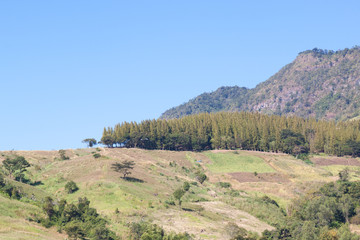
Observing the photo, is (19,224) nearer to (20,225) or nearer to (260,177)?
(20,225)

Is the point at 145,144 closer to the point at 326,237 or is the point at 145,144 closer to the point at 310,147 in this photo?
the point at 310,147

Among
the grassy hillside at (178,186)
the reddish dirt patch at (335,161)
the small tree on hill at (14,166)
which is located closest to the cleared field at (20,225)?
the grassy hillside at (178,186)

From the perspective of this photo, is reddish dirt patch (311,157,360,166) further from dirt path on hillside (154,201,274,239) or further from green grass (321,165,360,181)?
dirt path on hillside (154,201,274,239)

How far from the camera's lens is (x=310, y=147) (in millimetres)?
175500

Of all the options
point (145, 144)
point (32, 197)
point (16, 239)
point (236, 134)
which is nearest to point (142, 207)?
point (32, 197)

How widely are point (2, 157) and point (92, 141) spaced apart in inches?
2040

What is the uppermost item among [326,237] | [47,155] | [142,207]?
[47,155]

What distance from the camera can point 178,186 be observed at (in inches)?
4144

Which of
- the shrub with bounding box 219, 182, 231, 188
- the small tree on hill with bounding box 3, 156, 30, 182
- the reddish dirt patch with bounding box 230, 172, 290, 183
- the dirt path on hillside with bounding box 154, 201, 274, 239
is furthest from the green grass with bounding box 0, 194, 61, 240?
→ the reddish dirt patch with bounding box 230, 172, 290, 183

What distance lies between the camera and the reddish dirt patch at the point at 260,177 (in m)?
130

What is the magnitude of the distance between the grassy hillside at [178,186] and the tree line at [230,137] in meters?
8.85

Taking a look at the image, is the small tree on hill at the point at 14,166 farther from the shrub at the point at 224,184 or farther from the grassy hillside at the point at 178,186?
the shrub at the point at 224,184

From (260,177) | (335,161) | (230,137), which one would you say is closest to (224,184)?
(260,177)

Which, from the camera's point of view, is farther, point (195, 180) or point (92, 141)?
point (92, 141)
